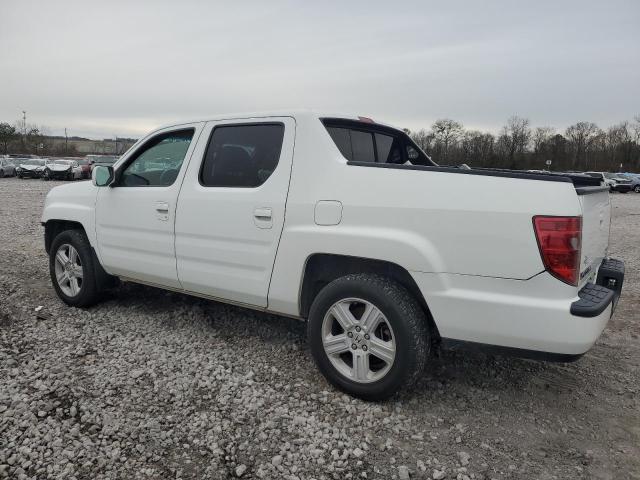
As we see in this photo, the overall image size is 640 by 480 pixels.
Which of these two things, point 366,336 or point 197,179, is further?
point 197,179

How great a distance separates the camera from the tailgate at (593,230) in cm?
279

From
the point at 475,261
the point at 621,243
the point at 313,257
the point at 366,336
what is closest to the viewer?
the point at 475,261

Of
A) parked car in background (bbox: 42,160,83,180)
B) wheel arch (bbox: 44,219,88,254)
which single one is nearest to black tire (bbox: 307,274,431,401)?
wheel arch (bbox: 44,219,88,254)

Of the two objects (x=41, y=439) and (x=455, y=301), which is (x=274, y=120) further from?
(x=41, y=439)

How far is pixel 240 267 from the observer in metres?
3.64

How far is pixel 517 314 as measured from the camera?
2660 millimetres

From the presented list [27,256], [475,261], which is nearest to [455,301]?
[475,261]

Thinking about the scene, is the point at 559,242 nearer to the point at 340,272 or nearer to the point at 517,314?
the point at 517,314

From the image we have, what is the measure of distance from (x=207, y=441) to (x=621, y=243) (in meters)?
10.3

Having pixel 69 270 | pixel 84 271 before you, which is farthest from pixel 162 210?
pixel 69 270

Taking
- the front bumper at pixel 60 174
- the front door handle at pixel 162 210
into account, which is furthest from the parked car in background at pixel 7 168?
the front door handle at pixel 162 210

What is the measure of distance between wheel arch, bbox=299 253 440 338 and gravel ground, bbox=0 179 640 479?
569 mm

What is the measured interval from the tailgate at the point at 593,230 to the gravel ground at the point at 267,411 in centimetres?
90

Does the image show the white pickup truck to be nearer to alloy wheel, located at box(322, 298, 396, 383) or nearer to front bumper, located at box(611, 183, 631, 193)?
alloy wheel, located at box(322, 298, 396, 383)
